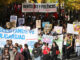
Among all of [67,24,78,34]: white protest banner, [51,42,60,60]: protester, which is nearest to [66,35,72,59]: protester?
[67,24,78,34]: white protest banner

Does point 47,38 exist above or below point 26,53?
above

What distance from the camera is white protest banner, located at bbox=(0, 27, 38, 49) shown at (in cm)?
548

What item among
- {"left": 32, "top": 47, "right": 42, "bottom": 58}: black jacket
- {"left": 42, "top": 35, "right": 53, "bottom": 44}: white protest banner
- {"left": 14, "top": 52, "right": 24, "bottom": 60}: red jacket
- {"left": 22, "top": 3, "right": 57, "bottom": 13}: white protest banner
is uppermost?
{"left": 22, "top": 3, "right": 57, "bottom": 13}: white protest banner

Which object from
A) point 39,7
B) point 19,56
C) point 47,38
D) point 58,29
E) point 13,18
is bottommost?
point 19,56

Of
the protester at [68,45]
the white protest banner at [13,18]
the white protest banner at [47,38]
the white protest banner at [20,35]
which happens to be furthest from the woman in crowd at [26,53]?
the protester at [68,45]

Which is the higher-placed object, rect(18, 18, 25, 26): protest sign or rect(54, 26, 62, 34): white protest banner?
rect(18, 18, 25, 26): protest sign

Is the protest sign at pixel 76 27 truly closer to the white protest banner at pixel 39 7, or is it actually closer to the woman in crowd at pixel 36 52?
the white protest banner at pixel 39 7

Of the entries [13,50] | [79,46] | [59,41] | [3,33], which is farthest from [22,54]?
[79,46]

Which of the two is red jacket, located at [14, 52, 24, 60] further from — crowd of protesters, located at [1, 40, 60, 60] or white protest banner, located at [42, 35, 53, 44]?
white protest banner, located at [42, 35, 53, 44]

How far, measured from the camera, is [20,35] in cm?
548

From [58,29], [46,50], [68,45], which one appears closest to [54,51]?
[46,50]

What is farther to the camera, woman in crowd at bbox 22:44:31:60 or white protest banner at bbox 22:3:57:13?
woman in crowd at bbox 22:44:31:60

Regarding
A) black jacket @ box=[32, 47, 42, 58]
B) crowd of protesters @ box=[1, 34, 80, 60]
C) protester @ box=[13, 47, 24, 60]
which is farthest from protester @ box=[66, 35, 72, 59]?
protester @ box=[13, 47, 24, 60]

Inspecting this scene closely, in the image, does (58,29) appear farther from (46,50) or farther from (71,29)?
(46,50)
